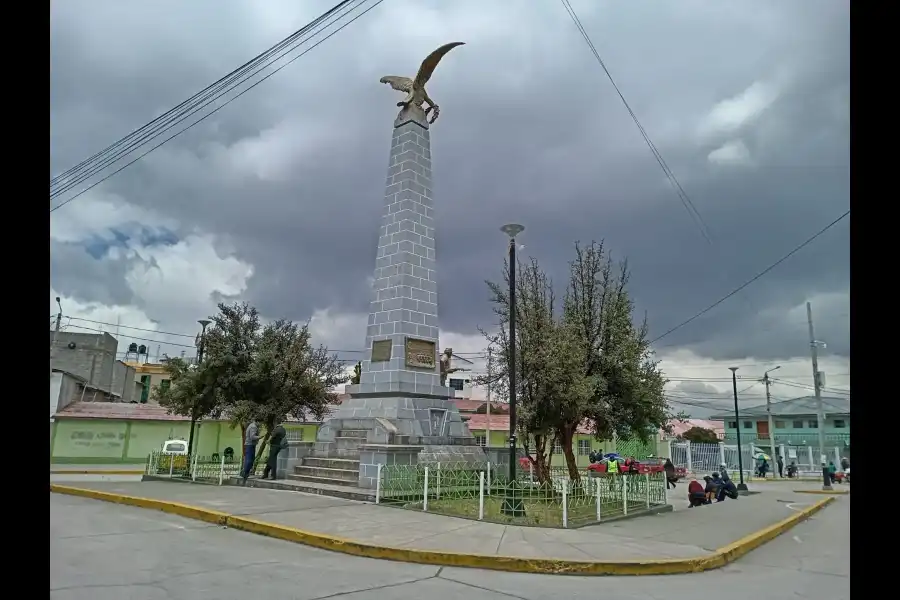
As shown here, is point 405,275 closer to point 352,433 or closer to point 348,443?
point 352,433

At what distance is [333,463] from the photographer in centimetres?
1498

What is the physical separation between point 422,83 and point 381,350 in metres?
8.65

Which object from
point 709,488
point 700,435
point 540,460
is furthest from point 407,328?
point 700,435

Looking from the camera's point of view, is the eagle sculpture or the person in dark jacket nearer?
the person in dark jacket

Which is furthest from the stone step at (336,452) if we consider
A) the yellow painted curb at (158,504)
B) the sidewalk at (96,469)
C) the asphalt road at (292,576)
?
the sidewalk at (96,469)

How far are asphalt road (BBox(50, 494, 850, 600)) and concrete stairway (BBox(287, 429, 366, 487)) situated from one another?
501 centimetres

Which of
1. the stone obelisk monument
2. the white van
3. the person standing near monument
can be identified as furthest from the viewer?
the white van

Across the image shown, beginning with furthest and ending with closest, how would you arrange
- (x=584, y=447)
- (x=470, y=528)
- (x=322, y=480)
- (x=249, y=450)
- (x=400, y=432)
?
1. (x=584, y=447)
2. (x=400, y=432)
3. (x=249, y=450)
4. (x=322, y=480)
5. (x=470, y=528)

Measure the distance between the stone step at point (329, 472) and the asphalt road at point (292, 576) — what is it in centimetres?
488

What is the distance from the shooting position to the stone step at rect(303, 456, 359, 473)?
1451 cm

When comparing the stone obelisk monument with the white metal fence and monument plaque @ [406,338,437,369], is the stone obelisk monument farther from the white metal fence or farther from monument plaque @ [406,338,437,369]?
the white metal fence

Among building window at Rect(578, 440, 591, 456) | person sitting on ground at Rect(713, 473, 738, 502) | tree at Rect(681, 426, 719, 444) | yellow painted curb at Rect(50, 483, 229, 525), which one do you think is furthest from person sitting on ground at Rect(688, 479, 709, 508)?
tree at Rect(681, 426, 719, 444)
